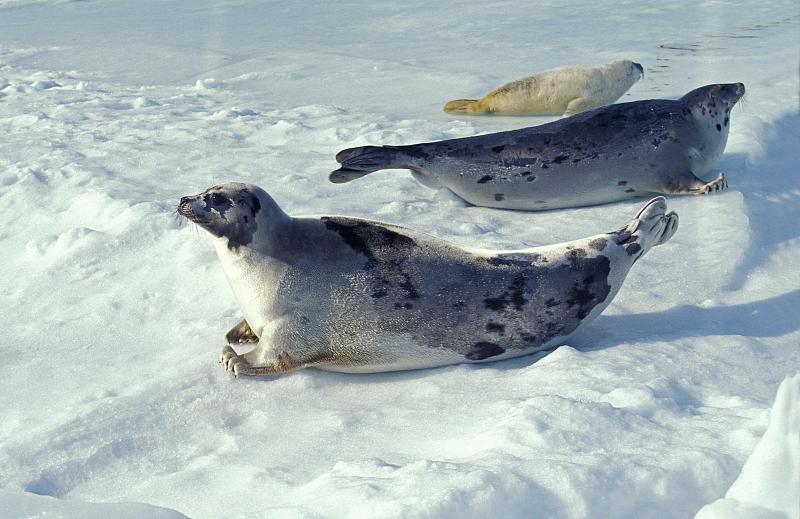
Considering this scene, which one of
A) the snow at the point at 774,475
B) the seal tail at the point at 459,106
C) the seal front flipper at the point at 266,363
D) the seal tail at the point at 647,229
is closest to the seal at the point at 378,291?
the seal front flipper at the point at 266,363

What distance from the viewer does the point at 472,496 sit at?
72.6 inches

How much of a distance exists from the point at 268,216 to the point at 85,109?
3.70 meters

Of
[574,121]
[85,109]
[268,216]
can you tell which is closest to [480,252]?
[268,216]

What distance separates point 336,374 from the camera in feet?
9.23

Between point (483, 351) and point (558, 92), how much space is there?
3591 mm

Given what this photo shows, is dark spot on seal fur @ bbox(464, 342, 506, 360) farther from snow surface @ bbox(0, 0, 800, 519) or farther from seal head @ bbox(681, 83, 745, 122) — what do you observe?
seal head @ bbox(681, 83, 745, 122)

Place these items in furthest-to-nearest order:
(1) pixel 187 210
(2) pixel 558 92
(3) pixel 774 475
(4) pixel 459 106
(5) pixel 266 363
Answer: (2) pixel 558 92
(4) pixel 459 106
(1) pixel 187 210
(5) pixel 266 363
(3) pixel 774 475

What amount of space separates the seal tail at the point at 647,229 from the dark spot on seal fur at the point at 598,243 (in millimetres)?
55

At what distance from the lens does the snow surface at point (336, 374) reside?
2037 millimetres

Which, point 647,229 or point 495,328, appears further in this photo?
point 647,229

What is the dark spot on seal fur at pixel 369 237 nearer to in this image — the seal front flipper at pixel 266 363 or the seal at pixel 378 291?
the seal at pixel 378 291

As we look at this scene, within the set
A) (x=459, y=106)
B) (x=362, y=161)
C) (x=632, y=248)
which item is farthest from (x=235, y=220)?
(x=459, y=106)

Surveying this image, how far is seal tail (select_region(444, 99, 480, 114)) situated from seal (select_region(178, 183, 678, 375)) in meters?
3.04

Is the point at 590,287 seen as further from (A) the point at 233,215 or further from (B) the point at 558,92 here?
(B) the point at 558,92
